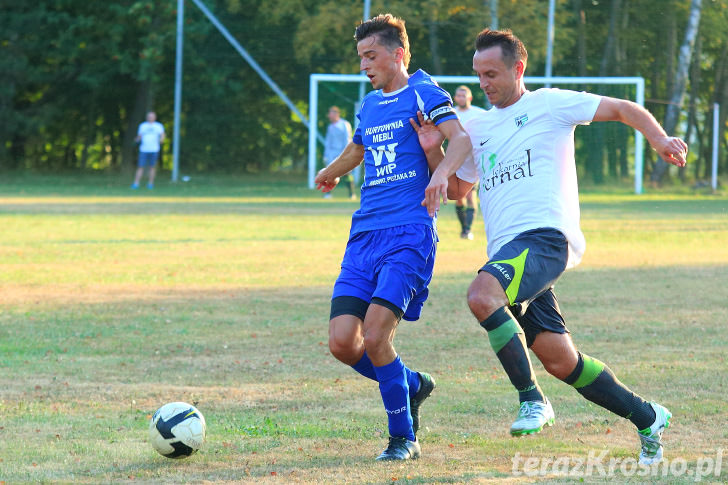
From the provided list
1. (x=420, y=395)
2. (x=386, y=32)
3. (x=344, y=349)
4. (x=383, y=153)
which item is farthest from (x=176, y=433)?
(x=386, y=32)

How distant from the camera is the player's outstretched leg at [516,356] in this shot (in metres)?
4.62

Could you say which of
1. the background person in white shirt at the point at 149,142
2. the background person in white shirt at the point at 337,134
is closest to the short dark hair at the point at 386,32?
the background person in white shirt at the point at 337,134

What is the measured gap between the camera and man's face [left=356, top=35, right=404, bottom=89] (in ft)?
17.0

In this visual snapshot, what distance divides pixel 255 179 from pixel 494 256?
110ft

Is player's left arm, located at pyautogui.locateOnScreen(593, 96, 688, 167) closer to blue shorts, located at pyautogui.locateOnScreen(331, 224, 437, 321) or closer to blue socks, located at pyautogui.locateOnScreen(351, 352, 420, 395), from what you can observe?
blue shorts, located at pyautogui.locateOnScreen(331, 224, 437, 321)

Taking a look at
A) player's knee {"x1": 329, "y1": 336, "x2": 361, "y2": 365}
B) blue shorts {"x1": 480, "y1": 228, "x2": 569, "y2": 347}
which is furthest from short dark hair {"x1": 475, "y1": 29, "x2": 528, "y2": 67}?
player's knee {"x1": 329, "y1": 336, "x2": 361, "y2": 365}

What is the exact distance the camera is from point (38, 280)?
36.9ft

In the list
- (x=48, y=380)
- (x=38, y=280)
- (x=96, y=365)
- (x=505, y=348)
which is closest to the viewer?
(x=505, y=348)

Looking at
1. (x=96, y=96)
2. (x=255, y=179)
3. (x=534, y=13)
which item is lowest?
(x=255, y=179)

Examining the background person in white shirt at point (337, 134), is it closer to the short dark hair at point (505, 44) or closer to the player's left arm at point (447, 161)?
the short dark hair at point (505, 44)

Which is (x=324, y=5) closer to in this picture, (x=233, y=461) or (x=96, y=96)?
(x=96, y=96)

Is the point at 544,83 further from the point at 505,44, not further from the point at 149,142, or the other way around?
the point at 505,44

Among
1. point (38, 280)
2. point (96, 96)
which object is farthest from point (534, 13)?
point (38, 280)

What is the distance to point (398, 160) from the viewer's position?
5.13 meters
